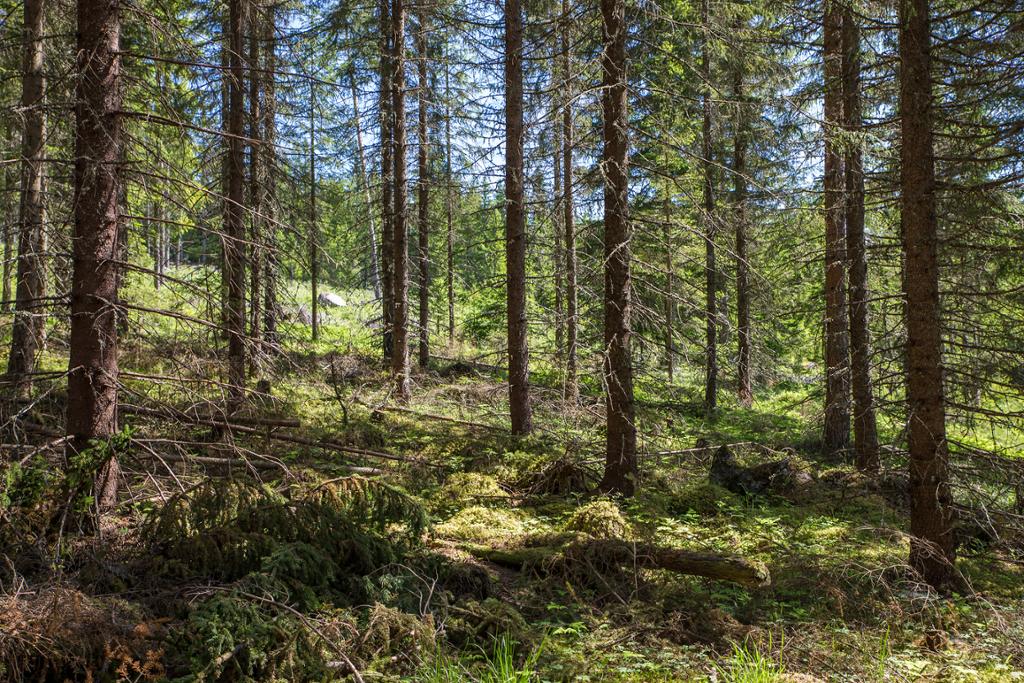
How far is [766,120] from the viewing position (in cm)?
1789

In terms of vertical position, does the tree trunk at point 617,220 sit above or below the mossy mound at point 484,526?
above

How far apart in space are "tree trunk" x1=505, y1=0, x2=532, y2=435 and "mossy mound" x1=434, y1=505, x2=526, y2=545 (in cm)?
312

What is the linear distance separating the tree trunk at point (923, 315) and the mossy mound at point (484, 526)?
13.3 feet

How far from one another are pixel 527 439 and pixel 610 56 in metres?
6.07

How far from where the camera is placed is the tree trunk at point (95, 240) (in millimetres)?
5266

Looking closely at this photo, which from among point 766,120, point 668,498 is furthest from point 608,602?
point 766,120

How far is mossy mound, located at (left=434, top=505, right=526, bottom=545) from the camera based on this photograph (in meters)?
6.95

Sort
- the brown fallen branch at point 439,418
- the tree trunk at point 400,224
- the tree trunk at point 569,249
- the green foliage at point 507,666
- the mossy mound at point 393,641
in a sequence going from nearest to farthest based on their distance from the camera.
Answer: the green foliage at point 507,666, the mossy mound at point 393,641, the tree trunk at point 569,249, the brown fallen branch at point 439,418, the tree trunk at point 400,224

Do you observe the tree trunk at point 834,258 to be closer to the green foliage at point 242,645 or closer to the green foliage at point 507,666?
the green foliage at point 507,666

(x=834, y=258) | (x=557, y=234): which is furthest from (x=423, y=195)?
(x=834, y=258)

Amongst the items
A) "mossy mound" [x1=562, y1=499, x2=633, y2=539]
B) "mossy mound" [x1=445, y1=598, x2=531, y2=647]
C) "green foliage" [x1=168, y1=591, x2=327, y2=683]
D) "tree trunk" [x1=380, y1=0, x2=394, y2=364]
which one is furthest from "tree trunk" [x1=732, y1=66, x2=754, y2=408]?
"green foliage" [x1=168, y1=591, x2=327, y2=683]

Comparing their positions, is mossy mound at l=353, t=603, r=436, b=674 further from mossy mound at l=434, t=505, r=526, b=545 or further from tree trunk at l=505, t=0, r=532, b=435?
tree trunk at l=505, t=0, r=532, b=435

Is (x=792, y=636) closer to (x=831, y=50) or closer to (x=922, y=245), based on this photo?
(x=922, y=245)

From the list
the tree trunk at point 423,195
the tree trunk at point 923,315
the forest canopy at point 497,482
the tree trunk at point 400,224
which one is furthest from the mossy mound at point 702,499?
the tree trunk at point 423,195
